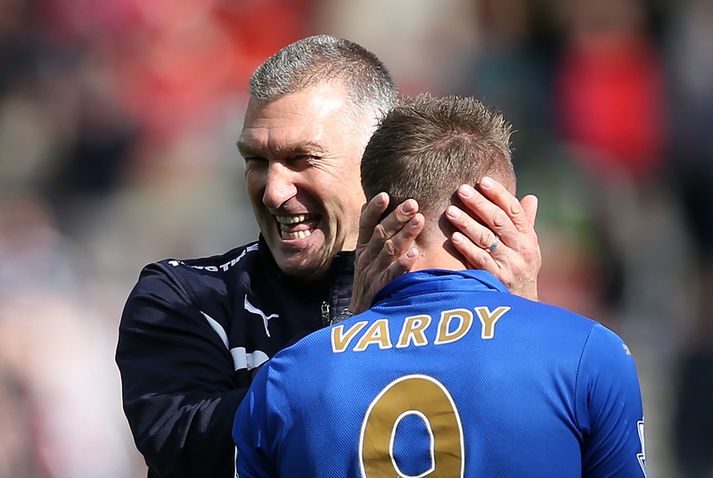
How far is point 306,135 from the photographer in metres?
2.71

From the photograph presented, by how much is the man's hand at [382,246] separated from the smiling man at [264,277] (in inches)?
2.9

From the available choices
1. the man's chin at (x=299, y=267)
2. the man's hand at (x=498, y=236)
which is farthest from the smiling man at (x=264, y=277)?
the man's hand at (x=498, y=236)

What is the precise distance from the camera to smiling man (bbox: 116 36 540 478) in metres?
2.33

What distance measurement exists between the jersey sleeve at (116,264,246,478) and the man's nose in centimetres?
29

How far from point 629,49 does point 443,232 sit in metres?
4.42

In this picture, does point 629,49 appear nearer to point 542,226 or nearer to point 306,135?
point 542,226

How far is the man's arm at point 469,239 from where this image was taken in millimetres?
1907

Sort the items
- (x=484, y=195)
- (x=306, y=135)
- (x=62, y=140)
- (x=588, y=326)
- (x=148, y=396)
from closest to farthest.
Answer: (x=588, y=326), (x=484, y=195), (x=148, y=396), (x=306, y=135), (x=62, y=140)

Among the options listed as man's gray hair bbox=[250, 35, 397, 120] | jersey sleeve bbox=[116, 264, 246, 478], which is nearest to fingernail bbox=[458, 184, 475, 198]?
jersey sleeve bbox=[116, 264, 246, 478]

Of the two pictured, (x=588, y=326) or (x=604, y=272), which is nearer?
(x=588, y=326)

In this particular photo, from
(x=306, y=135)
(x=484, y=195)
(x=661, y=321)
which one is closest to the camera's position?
(x=484, y=195)

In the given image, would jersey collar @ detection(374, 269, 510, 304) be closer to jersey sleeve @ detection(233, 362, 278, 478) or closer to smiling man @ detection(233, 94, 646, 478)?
smiling man @ detection(233, 94, 646, 478)

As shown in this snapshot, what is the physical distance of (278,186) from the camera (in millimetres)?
2684

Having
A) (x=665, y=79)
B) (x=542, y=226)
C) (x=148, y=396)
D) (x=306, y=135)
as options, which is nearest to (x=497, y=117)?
(x=306, y=135)
